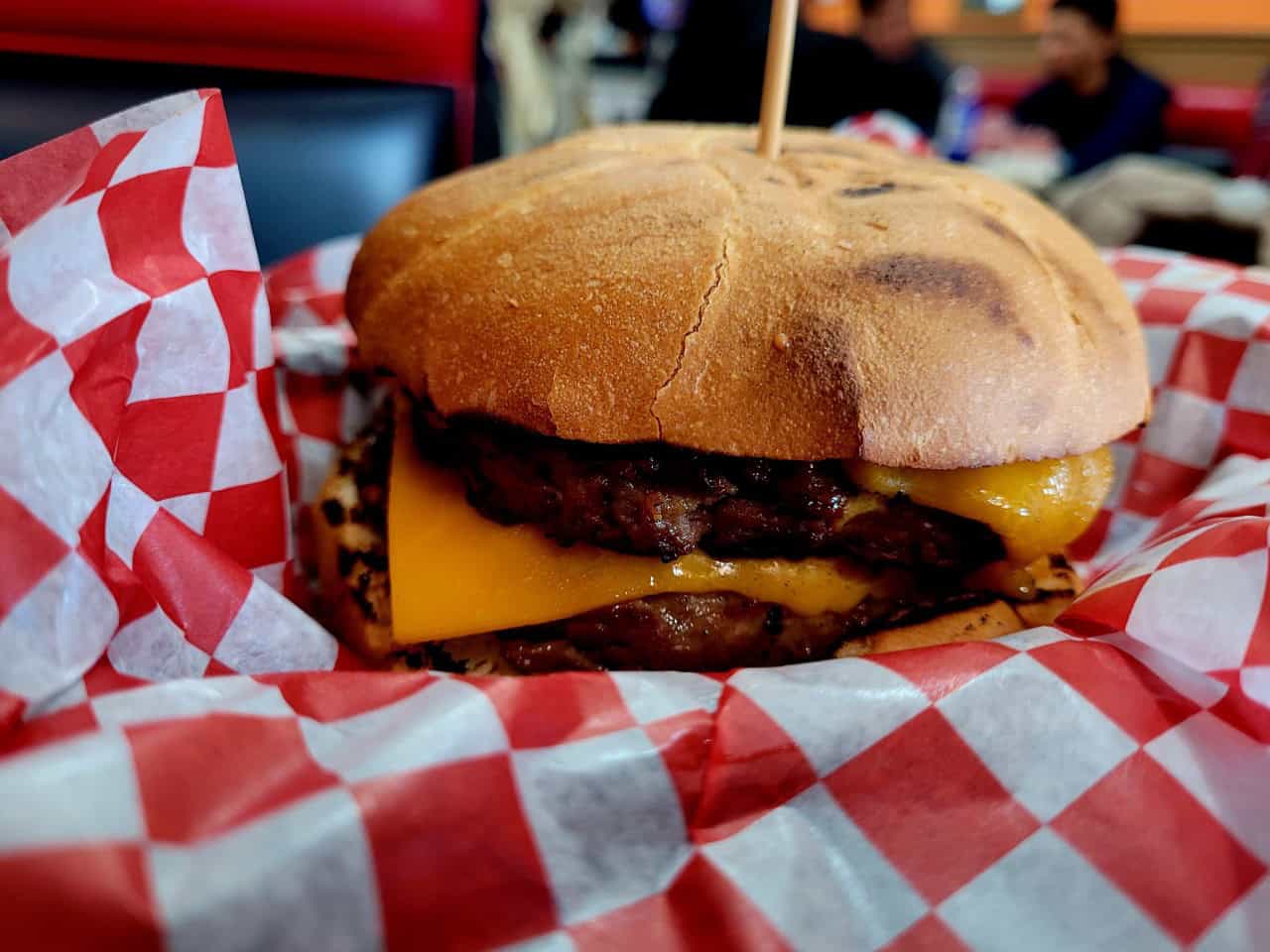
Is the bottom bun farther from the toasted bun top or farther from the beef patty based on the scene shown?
the toasted bun top

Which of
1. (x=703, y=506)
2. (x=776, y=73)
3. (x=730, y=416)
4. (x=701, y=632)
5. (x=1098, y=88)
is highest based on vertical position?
(x=1098, y=88)

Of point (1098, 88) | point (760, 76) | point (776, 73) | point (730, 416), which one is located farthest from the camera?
point (1098, 88)

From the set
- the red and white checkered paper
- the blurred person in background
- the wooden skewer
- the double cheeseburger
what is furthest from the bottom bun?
the blurred person in background

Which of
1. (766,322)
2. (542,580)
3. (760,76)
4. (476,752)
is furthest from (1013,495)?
(760,76)

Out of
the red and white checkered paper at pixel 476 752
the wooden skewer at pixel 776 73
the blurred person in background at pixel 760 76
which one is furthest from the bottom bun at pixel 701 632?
the blurred person in background at pixel 760 76

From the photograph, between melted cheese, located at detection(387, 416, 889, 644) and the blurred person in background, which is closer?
melted cheese, located at detection(387, 416, 889, 644)

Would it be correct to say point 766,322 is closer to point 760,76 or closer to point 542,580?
point 542,580

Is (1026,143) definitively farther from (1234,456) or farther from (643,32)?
(1234,456)
